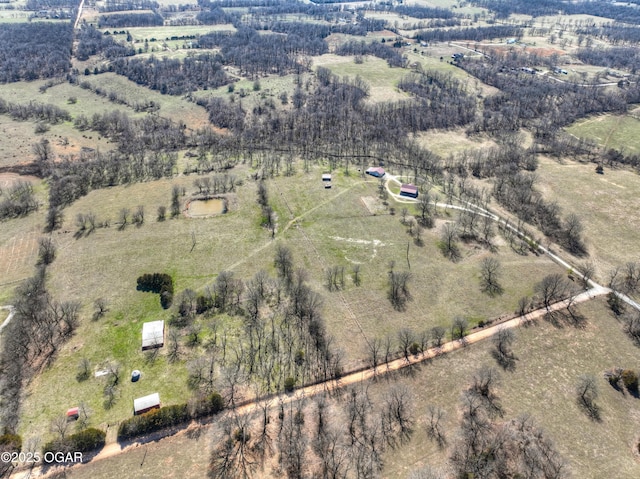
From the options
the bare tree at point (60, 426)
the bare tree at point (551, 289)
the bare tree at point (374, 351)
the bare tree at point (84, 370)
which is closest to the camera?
the bare tree at point (60, 426)

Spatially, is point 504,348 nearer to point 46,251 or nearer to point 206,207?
point 206,207

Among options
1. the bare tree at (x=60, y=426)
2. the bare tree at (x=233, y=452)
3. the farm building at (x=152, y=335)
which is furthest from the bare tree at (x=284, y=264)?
the bare tree at (x=60, y=426)

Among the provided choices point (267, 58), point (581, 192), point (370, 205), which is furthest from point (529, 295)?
point (267, 58)

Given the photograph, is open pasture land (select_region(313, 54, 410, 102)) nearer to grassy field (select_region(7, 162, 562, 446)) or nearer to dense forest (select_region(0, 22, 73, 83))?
grassy field (select_region(7, 162, 562, 446))

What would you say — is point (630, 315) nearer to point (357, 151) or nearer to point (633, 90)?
point (357, 151)

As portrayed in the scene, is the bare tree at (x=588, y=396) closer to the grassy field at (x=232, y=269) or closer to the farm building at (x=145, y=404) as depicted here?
the grassy field at (x=232, y=269)

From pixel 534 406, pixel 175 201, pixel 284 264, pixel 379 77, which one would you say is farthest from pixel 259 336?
pixel 379 77
